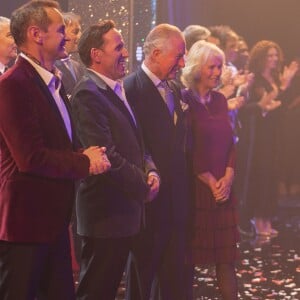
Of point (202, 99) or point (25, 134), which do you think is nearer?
point (25, 134)

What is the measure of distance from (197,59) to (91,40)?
1037mm

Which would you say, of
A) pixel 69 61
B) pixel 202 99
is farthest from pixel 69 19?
pixel 202 99

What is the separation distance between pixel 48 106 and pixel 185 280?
1.78m

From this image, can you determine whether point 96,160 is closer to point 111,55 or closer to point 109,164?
point 109,164

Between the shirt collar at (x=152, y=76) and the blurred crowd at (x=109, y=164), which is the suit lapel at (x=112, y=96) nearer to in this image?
the blurred crowd at (x=109, y=164)

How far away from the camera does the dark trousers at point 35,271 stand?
2930mm

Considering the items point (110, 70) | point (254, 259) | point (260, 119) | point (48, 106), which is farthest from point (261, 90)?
point (48, 106)

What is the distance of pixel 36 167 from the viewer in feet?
9.49

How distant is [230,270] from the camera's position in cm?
446

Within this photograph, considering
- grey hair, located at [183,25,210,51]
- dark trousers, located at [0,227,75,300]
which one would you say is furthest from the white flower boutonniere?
grey hair, located at [183,25,210,51]

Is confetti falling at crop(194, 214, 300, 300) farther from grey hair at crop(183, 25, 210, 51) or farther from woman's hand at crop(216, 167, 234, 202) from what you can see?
grey hair at crop(183, 25, 210, 51)

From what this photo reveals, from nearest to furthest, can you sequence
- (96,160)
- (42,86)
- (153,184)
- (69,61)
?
1. (42,86)
2. (96,160)
3. (153,184)
4. (69,61)

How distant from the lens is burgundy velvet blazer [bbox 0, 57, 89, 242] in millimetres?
2877

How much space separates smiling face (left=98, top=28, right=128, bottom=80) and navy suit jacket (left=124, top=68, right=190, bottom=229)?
409 millimetres
